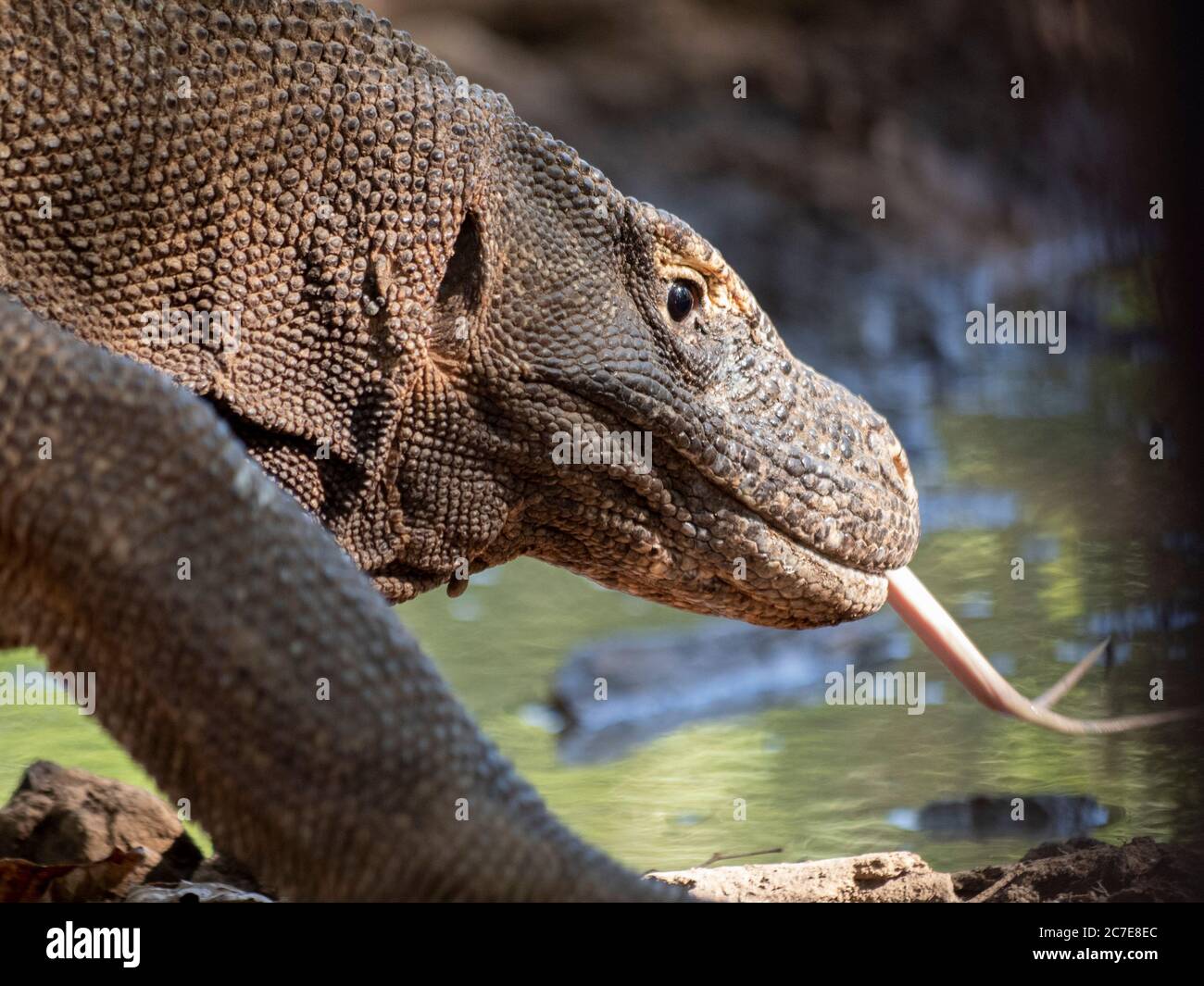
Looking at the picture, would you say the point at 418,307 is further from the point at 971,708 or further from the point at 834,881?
the point at 971,708

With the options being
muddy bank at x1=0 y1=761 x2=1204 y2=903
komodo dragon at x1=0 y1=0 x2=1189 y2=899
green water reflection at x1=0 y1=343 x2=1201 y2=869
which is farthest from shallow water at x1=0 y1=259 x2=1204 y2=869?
komodo dragon at x1=0 y1=0 x2=1189 y2=899

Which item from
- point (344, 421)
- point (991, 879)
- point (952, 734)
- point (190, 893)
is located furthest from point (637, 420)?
point (952, 734)

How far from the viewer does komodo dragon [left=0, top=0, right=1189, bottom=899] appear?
5.70 ft

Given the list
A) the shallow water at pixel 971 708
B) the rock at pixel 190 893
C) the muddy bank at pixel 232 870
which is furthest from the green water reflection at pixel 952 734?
the rock at pixel 190 893

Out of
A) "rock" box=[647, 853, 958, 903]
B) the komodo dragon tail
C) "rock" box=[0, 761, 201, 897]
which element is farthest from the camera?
"rock" box=[647, 853, 958, 903]

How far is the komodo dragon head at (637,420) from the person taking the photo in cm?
302

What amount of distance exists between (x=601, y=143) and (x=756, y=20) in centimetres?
137

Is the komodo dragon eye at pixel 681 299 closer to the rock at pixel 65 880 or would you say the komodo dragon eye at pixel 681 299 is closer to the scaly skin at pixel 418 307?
the scaly skin at pixel 418 307

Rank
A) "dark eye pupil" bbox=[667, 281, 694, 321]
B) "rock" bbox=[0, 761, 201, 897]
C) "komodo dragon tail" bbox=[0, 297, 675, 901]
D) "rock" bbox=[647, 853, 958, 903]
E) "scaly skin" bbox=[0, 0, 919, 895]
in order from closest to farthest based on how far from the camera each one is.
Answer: "komodo dragon tail" bbox=[0, 297, 675, 901]
"scaly skin" bbox=[0, 0, 919, 895]
"rock" bbox=[0, 761, 201, 897]
"rock" bbox=[647, 853, 958, 903]
"dark eye pupil" bbox=[667, 281, 694, 321]

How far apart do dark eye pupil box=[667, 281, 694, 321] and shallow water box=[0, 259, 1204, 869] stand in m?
Answer: 0.98

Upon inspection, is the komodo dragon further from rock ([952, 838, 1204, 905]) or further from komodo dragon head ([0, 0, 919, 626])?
rock ([952, 838, 1204, 905])

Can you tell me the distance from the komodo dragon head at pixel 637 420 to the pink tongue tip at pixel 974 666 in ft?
0.41

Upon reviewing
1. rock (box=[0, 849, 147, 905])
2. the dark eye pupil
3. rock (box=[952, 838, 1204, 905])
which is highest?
the dark eye pupil

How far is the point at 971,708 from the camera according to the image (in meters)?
4.34
